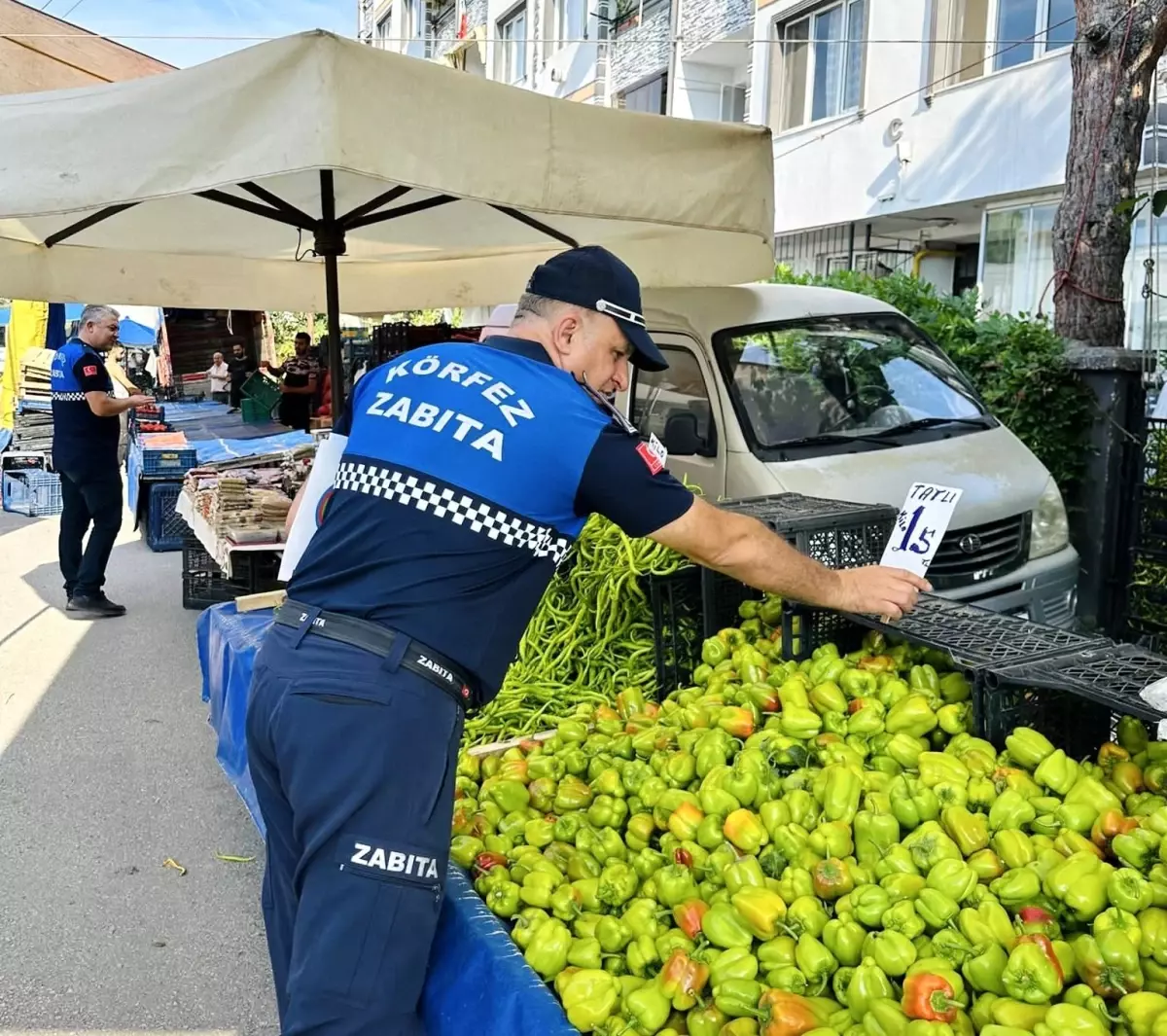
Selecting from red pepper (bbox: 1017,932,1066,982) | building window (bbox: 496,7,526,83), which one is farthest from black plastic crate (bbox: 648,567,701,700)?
building window (bbox: 496,7,526,83)

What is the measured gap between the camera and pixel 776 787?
2531 mm

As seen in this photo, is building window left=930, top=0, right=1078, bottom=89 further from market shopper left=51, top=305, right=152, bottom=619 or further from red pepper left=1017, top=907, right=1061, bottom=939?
red pepper left=1017, top=907, right=1061, bottom=939

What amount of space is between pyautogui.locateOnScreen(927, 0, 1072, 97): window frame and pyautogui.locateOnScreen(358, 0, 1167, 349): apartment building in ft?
0.07

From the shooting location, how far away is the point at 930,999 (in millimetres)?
1840

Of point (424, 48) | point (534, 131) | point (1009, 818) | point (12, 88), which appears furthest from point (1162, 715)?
point (424, 48)

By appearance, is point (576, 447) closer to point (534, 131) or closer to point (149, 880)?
point (534, 131)

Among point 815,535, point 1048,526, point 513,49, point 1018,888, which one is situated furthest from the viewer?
point 513,49

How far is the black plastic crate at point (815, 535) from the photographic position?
3.27 meters

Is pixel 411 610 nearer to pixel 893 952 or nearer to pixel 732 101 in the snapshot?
pixel 893 952

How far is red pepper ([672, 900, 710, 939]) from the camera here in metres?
2.23

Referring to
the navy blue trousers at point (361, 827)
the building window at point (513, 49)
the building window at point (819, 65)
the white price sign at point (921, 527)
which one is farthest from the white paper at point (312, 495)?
the building window at point (513, 49)

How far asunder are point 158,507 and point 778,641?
27.1ft

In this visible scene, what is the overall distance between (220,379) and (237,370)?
41 centimetres

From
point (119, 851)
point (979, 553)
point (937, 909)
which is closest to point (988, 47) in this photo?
point (979, 553)
